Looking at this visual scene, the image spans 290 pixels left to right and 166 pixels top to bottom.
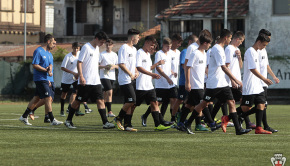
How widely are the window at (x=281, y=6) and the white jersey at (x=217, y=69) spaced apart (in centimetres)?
2728

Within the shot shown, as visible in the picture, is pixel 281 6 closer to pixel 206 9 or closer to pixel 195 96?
pixel 206 9

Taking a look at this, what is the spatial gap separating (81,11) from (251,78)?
51833 mm

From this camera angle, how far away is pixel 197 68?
48.7 ft

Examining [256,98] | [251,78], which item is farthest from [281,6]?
[256,98]

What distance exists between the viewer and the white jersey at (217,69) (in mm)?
14445

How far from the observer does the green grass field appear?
10133 millimetres

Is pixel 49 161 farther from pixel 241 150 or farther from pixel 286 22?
pixel 286 22

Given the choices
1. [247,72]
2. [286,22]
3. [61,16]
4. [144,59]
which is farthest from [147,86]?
[61,16]

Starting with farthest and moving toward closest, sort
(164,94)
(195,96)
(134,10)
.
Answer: (134,10) < (164,94) < (195,96)

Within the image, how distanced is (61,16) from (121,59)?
50549 millimetres

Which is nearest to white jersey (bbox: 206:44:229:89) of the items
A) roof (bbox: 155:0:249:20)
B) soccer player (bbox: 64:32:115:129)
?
soccer player (bbox: 64:32:115:129)

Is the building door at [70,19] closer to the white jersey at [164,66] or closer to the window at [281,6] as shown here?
the window at [281,6]

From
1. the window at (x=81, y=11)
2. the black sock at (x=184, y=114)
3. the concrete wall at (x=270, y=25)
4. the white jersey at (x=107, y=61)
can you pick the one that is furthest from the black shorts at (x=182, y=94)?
the window at (x=81, y=11)

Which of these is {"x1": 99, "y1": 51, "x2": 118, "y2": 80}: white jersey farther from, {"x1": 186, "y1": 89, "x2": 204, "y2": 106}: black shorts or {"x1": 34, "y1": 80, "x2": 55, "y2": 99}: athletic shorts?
{"x1": 186, "y1": 89, "x2": 204, "y2": 106}: black shorts
